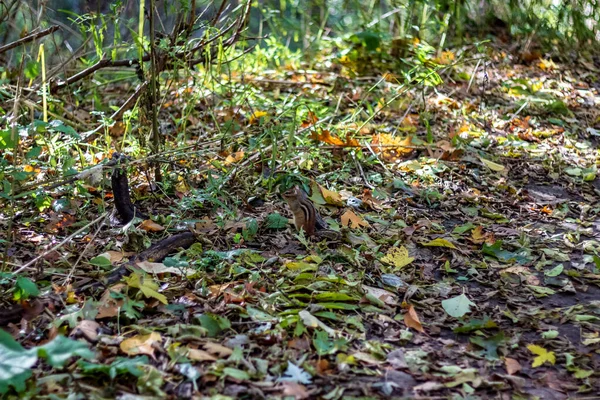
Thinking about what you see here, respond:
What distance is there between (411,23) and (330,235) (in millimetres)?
2967

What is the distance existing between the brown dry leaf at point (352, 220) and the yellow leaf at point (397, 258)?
10.7 inches

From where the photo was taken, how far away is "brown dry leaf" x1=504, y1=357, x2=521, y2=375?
2065 mm

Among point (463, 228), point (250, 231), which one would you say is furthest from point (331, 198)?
point (463, 228)

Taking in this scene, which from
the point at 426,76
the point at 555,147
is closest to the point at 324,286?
the point at 426,76

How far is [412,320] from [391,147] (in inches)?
65.2

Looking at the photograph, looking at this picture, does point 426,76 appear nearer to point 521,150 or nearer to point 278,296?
point 521,150

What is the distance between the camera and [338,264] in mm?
2658

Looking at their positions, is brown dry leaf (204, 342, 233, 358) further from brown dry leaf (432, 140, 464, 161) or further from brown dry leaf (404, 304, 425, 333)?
brown dry leaf (432, 140, 464, 161)

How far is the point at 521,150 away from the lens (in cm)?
404

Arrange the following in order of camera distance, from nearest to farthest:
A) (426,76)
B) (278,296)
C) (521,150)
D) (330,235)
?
(278,296) < (330,235) < (426,76) < (521,150)

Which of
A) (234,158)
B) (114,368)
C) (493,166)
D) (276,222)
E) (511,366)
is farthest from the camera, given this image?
(493,166)

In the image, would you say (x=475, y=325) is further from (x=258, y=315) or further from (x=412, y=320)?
(x=258, y=315)

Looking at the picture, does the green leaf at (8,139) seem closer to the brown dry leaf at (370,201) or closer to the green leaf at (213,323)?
the green leaf at (213,323)

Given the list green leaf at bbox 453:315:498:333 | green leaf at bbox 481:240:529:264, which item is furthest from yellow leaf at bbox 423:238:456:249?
green leaf at bbox 453:315:498:333
